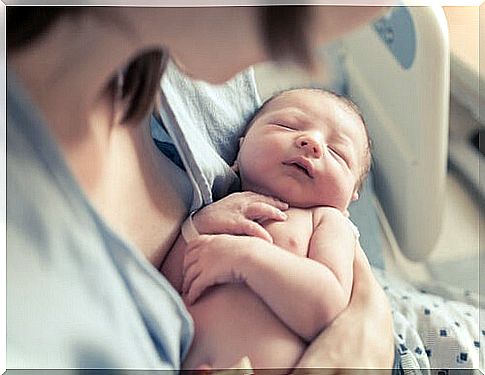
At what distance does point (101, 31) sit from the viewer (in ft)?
2.57

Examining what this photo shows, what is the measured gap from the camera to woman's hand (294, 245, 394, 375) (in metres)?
0.77

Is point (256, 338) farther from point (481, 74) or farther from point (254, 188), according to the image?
point (481, 74)

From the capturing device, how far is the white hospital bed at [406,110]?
856 mm

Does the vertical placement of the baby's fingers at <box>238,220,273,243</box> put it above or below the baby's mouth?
below

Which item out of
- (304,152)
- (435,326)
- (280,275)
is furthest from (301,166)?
(435,326)

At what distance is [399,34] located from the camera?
881 mm

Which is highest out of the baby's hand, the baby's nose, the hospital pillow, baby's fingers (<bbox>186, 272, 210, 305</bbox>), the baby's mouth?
the hospital pillow

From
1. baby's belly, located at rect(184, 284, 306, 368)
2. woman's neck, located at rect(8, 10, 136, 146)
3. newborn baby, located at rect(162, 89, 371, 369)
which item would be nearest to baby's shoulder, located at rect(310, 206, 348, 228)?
newborn baby, located at rect(162, 89, 371, 369)

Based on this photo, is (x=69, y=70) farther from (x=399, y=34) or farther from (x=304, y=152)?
(x=399, y=34)

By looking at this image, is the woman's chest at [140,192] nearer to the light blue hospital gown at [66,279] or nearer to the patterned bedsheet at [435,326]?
the light blue hospital gown at [66,279]

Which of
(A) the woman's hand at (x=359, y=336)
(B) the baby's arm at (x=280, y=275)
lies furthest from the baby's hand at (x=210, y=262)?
(A) the woman's hand at (x=359, y=336)

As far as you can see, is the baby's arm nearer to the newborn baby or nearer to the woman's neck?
the newborn baby

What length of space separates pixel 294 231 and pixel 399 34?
0.27m

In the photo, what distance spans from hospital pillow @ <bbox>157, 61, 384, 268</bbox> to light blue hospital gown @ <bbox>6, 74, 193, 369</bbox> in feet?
0.35
